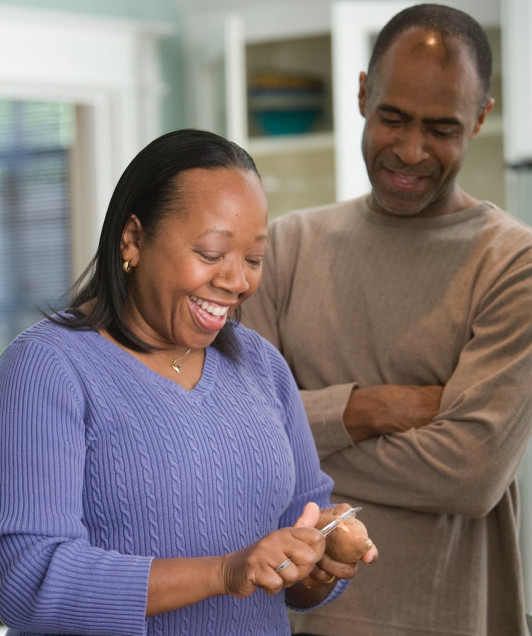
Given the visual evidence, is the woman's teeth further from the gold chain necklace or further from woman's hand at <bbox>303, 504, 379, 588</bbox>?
woman's hand at <bbox>303, 504, 379, 588</bbox>

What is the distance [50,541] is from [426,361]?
743 millimetres

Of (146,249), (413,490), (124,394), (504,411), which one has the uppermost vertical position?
(146,249)

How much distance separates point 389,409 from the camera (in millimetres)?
1624

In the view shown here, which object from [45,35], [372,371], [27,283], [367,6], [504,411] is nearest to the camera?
[504,411]

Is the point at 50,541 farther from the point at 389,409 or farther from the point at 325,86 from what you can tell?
the point at 325,86

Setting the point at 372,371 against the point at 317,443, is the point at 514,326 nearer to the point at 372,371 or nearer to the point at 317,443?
the point at 372,371

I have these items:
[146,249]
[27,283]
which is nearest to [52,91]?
[27,283]

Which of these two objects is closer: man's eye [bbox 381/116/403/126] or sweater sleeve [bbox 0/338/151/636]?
sweater sleeve [bbox 0/338/151/636]

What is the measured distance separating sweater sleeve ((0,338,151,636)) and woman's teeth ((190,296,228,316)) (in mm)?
194

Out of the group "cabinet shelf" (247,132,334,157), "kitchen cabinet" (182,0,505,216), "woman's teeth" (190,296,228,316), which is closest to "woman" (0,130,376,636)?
"woman's teeth" (190,296,228,316)

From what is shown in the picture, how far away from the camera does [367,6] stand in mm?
3314

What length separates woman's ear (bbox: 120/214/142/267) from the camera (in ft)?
4.17

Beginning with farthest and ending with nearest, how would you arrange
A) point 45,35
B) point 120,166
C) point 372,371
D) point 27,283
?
point 27,283 < point 120,166 < point 45,35 < point 372,371

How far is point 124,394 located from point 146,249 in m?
0.17
